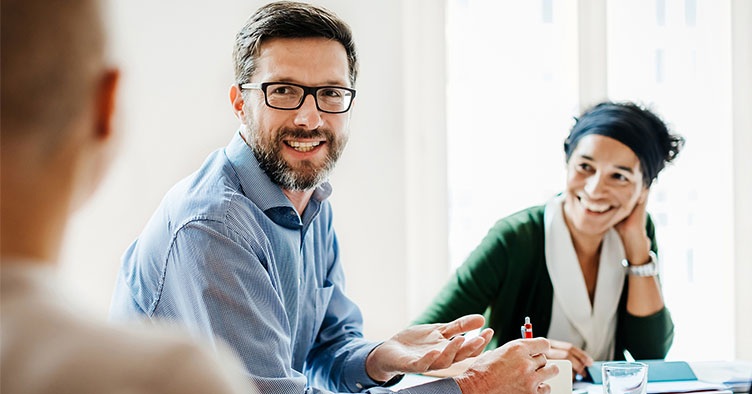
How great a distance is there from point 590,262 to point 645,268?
0.16 meters

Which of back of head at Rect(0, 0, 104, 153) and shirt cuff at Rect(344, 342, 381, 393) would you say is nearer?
back of head at Rect(0, 0, 104, 153)

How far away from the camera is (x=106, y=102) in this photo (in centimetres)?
57

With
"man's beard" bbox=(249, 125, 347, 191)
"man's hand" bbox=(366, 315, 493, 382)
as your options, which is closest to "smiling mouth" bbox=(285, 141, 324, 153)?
"man's beard" bbox=(249, 125, 347, 191)

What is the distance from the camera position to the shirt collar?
1.63 m

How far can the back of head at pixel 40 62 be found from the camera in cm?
53

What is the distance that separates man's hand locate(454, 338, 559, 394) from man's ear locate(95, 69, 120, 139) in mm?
1093

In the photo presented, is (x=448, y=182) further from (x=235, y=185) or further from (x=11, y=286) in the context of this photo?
(x=11, y=286)

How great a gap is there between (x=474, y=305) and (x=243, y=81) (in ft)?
3.10

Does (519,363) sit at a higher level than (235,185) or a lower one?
lower

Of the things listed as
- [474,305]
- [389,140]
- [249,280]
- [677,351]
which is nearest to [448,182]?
[389,140]

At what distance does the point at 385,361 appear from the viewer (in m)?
1.72

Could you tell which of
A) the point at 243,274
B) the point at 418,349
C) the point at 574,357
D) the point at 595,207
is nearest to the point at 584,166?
the point at 595,207

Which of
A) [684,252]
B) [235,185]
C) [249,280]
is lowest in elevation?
[684,252]

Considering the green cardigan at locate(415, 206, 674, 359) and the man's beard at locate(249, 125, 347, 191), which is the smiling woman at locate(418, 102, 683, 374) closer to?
the green cardigan at locate(415, 206, 674, 359)
